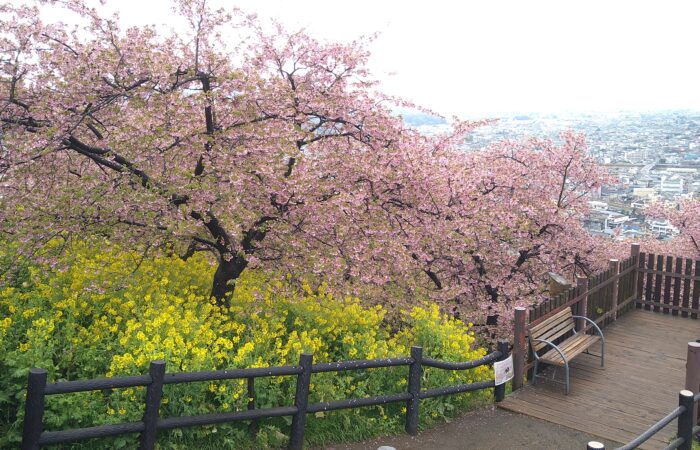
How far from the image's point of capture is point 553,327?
30.4 feet

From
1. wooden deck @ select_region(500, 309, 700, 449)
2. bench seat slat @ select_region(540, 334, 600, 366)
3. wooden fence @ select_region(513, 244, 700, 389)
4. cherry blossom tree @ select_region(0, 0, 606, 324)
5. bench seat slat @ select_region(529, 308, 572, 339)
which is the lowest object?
wooden deck @ select_region(500, 309, 700, 449)

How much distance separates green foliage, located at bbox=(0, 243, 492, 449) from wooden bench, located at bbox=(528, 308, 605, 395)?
95cm

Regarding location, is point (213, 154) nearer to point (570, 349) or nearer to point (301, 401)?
point (301, 401)

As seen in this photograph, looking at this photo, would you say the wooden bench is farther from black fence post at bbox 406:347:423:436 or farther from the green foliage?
black fence post at bbox 406:347:423:436

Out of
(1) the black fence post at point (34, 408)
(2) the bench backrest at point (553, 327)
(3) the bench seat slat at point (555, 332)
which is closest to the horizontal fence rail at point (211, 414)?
(1) the black fence post at point (34, 408)

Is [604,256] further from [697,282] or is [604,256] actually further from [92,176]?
[92,176]

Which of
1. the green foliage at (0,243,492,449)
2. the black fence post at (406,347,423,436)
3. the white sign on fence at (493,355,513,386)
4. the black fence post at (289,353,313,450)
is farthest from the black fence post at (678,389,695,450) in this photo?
the black fence post at (289,353,313,450)

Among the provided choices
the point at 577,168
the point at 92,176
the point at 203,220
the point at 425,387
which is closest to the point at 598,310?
the point at 425,387

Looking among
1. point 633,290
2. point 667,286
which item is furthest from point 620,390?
point 667,286

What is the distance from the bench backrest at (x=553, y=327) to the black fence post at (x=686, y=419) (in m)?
2.37

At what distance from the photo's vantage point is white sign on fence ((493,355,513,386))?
7883 mm

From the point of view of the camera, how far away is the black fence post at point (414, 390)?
7.02 metres

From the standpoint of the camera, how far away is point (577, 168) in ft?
54.4

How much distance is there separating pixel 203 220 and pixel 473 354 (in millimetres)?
4583
